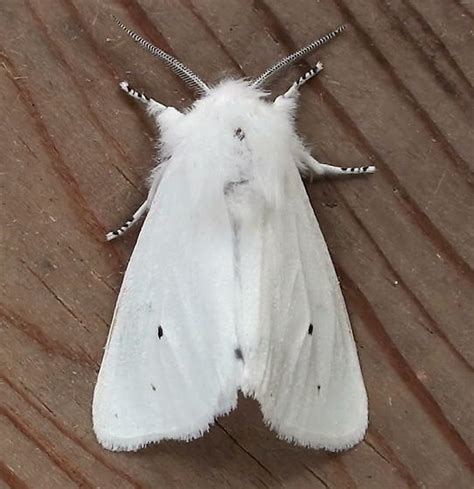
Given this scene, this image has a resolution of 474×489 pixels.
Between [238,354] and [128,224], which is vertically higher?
[128,224]

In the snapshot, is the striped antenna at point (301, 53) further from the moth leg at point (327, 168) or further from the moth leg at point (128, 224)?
the moth leg at point (128, 224)

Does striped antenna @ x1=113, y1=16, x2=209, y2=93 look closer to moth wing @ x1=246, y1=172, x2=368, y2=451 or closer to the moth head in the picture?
the moth head

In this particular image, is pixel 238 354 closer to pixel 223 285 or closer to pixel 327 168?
pixel 223 285

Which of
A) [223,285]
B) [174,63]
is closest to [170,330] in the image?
[223,285]

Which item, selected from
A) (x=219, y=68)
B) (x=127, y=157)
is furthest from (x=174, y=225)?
(x=219, y=68)

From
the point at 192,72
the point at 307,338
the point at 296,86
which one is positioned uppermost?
the point at 192,72

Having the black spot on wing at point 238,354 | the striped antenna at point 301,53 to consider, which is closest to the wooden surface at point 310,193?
the striped antenna at point 301,53

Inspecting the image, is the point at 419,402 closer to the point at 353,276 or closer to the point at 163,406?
the point at 353,276

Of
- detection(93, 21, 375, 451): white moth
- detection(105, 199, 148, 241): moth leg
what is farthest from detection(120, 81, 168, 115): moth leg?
detection(105, 199, 148, 241): moth leg
